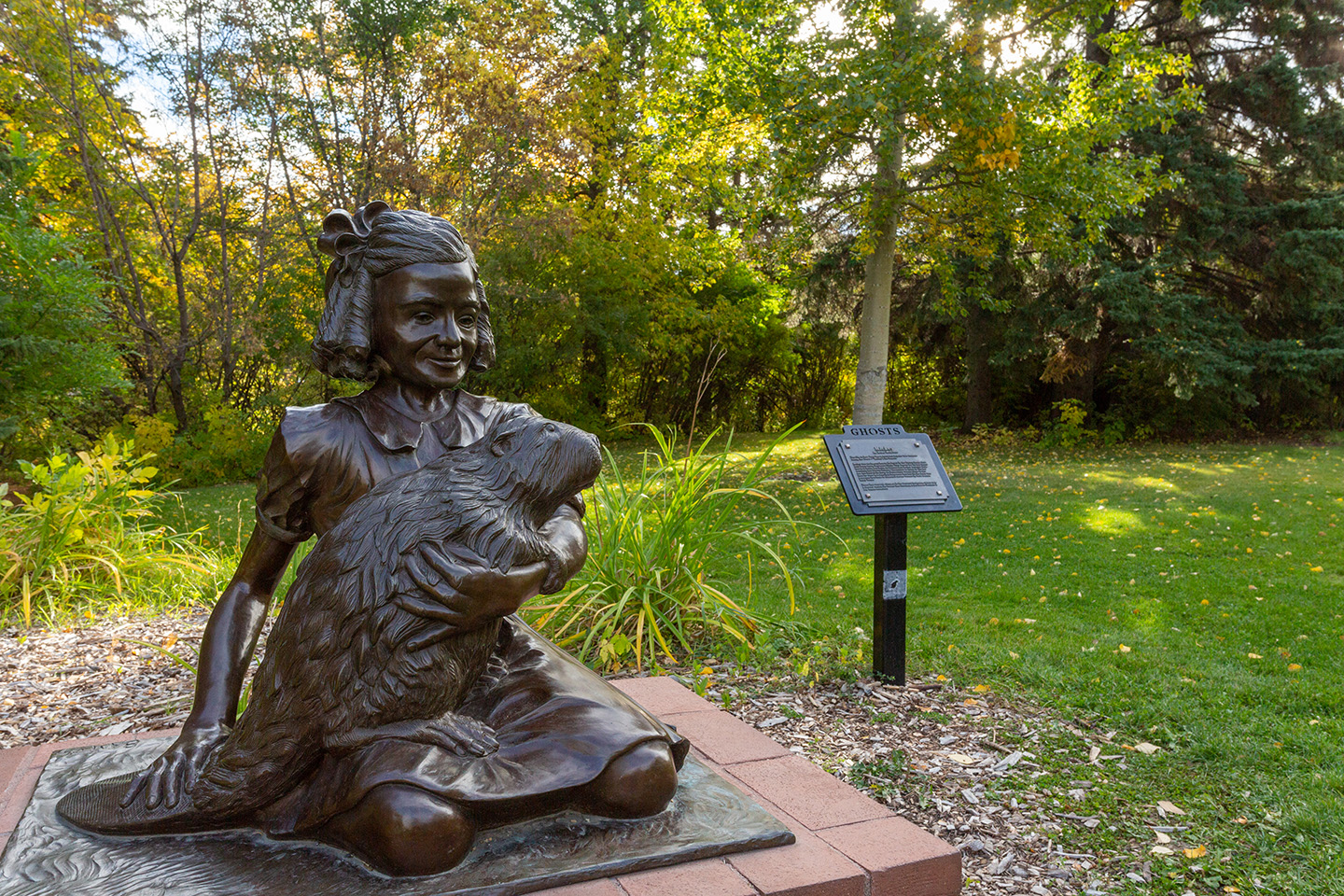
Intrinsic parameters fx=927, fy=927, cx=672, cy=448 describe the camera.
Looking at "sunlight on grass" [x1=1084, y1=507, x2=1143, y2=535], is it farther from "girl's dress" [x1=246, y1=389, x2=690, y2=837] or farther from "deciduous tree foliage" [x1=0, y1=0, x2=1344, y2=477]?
"girl's dress" [x1=246, y1=389, x2=690, y2=837]

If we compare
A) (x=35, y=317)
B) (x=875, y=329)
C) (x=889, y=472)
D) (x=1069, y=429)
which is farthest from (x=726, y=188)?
(x=889, y=472)

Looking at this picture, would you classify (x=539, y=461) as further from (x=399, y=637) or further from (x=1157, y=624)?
(x=1157, y=624)

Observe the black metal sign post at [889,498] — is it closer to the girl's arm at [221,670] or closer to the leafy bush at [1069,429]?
the girl's arm at [221,670]

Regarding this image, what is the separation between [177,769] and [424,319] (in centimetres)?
119

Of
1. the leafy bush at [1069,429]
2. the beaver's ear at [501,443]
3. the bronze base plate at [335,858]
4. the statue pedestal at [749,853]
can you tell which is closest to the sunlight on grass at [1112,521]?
the leafy bush at [1069,429]

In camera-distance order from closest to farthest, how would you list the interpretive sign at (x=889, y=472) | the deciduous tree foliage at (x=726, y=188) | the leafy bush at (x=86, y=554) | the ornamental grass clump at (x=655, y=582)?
1. the interpretive sign at (x=889, y=472)
2. the ornamental grass clump at (x=655, y=582)
3. the leafy bush at (x=86, y=554)
4. the deciduous tree foliage at (x=726, y=188)

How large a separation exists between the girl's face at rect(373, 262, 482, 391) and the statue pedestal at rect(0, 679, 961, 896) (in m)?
1.14

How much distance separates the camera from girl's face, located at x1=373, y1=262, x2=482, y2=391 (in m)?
2.29

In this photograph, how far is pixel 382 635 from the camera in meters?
1.91

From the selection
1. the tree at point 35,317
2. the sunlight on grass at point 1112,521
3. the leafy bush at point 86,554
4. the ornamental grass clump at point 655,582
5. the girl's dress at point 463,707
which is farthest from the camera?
the sunlight on grass at point 1112,521

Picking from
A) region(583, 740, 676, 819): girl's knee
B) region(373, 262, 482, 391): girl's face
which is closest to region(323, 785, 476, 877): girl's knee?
region(583, 740, 676, 819): girl's knee

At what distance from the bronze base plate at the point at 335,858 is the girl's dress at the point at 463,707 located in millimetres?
69

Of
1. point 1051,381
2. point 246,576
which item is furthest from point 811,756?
point 1051,381

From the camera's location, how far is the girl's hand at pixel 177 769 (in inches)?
81.2
